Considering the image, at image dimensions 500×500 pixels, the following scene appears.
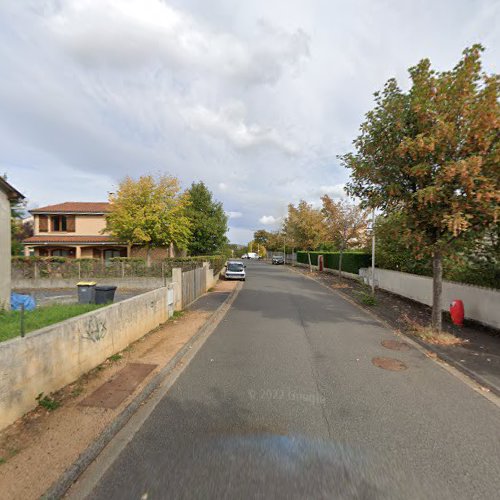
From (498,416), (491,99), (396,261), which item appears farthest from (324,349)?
(396,261)

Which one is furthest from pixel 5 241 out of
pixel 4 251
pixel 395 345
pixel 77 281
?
pixel 395 345

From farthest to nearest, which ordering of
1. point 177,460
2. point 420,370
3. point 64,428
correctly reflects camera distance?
point 420,370
point 64,428
point 177,460

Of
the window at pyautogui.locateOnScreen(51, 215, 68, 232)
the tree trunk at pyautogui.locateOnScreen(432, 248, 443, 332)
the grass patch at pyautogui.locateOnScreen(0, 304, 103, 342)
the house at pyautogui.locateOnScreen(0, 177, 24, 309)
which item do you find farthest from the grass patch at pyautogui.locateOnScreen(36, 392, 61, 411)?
the window at pyautogui.locateOnScreen(51, 215, 68, 232)

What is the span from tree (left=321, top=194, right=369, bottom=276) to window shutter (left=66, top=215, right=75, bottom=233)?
23678 mm

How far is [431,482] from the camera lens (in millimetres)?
2791

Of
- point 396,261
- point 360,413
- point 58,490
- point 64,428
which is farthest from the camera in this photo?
point 396,261

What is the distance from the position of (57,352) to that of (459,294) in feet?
36.4

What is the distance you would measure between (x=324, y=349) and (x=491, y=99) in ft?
19.8

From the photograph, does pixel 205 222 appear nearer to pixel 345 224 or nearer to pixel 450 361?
pixel 345 224

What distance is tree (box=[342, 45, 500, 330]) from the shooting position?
19.9ft

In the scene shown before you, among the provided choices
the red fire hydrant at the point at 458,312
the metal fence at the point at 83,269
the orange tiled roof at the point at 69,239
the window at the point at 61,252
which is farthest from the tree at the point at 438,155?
the window at the point at 61,252

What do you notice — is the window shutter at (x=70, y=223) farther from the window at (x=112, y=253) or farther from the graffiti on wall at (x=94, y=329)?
→ the graffiti on wall at (x=94, y=329)

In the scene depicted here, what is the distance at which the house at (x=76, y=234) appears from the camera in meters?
28.5

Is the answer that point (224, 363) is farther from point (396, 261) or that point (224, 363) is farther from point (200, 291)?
point (396, 261)
